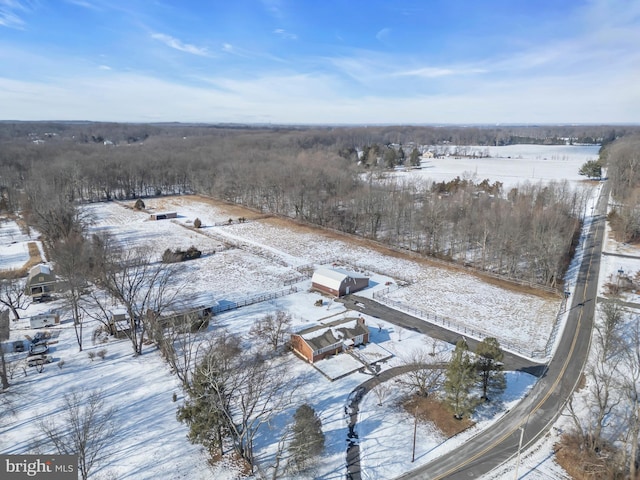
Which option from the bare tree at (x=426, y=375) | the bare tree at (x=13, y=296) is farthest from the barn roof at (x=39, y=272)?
the bare tree at (x=426, y=375)

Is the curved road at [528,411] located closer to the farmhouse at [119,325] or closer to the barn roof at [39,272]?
the farmhouse at [119,325]

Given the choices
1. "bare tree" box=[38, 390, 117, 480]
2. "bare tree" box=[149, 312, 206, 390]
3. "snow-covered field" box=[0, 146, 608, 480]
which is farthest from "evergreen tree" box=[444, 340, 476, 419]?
"bare tree" box=[38, 390, 117, 480]


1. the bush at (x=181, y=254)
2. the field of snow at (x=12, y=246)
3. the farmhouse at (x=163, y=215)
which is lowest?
the field of snow at (x=12, y=246)

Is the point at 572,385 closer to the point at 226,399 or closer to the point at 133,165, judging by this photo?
the point at 226,399

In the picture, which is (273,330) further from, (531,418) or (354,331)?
(531,418)

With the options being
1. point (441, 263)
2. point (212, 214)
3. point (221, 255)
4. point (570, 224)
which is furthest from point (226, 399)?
point (212, 214)

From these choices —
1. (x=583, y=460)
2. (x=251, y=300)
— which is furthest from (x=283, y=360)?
(x=583, y=460)

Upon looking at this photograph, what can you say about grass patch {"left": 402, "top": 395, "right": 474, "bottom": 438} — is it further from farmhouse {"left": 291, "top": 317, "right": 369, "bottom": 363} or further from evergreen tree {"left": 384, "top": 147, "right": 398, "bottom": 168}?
evergreen tree {"left": 384, "top": 147, "right": 398, "bottom": 168}
